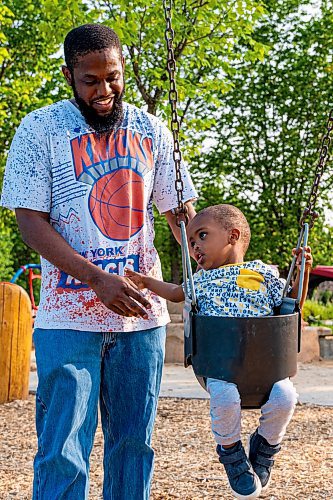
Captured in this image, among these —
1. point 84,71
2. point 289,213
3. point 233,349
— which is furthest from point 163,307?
point 289,213

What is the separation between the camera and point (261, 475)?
8.58 feet

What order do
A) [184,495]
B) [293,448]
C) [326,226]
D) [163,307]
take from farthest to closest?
[326,226], [293,448], [184,495], [163,307]

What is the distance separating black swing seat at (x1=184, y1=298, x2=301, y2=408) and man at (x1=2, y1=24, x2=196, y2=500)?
0.17m

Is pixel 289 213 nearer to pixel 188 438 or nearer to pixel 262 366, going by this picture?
pixel 188 438

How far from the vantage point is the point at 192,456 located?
4.82m

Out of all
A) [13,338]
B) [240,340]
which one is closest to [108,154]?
[240,340]

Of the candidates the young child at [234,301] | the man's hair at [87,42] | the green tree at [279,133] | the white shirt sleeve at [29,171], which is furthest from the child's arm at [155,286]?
the green tree at [279,133]

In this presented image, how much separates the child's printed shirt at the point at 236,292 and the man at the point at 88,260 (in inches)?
6.3

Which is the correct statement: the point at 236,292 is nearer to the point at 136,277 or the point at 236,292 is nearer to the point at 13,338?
the point at 136,277

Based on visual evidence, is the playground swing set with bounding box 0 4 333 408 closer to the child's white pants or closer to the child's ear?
the child's white pants

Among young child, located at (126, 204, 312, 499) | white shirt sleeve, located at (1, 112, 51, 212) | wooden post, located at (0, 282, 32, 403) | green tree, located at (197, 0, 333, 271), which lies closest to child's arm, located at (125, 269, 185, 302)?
young child, located at (126, 204, 312, 499)

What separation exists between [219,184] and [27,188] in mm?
9375

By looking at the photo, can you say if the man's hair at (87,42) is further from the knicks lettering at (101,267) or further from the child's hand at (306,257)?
the child's hand at (306,257)

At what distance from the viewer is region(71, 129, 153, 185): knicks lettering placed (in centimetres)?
253
